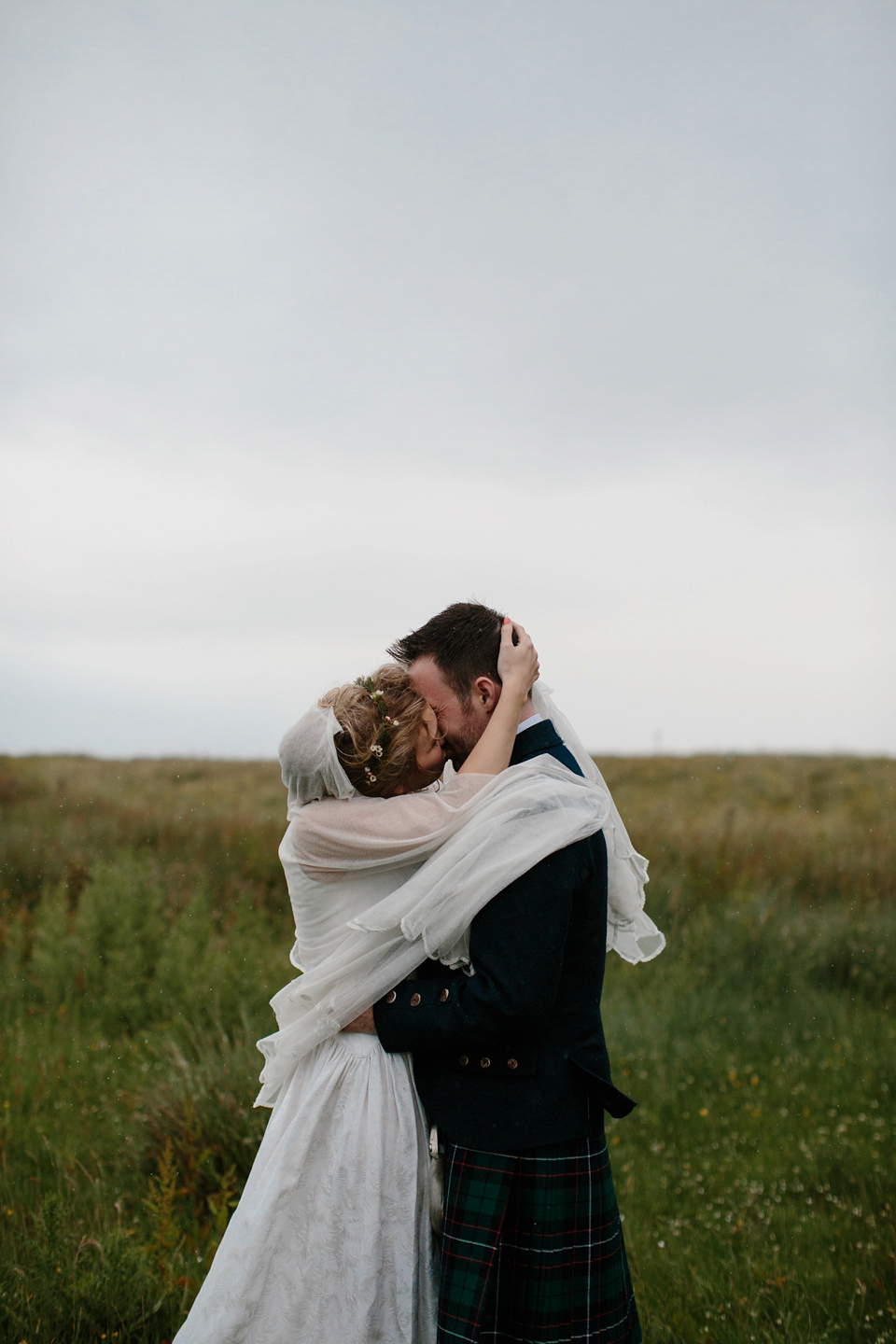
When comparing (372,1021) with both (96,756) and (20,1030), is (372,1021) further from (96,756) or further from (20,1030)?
(96,756)

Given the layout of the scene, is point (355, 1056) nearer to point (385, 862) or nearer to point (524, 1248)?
point (385, 862)

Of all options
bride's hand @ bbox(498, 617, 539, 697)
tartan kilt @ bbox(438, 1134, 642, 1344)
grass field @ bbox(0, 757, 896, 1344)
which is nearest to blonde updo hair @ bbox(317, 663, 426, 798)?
bride's hand @ bbox(498, 617, 539, 697)

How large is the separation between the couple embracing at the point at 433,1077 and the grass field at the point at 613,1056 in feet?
5.41

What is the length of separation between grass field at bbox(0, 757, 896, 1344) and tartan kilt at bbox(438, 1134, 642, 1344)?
5.91 ft

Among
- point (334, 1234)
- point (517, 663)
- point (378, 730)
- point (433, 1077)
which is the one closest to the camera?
point (334, 1234)

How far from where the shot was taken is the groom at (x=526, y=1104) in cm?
233

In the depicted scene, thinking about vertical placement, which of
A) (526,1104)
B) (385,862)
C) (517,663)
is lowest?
(526,1104)

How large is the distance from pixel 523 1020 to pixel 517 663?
101 centimetres

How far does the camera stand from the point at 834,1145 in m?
5.91

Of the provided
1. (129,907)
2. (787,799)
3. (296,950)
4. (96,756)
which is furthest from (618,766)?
(296,950)

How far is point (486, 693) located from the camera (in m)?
2.88

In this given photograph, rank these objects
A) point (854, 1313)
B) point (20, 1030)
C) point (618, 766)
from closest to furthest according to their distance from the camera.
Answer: point (854, 1313), point (20, 1030), point (618, 766)

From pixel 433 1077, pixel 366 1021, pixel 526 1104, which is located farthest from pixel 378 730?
pixel 526 1104

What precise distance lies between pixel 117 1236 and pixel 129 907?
4938 millimetres
